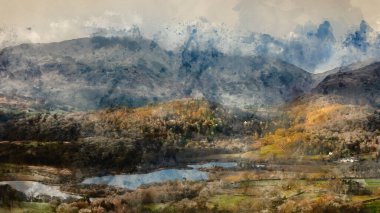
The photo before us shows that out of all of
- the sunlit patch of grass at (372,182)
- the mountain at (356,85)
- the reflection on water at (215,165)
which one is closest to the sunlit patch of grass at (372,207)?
the sunlit patch of grass at (372,182)

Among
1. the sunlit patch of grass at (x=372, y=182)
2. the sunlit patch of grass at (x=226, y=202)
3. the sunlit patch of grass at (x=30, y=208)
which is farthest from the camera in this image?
the sunlit patch of grass at (x=372, y=182)

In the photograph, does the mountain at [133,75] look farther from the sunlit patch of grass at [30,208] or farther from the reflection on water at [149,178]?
the sunlit patch of grass at [30,208]

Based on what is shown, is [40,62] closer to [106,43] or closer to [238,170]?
[106,43]

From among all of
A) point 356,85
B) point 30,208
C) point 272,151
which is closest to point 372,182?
point 272,151

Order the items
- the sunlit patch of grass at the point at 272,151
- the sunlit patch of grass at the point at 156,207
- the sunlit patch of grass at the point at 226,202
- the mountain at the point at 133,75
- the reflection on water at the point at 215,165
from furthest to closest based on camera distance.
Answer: the mountain at the point at 133,75 → the sunlit patch of grass at the point at 272,151 → the reflection on water at the point at 215,165 → the sunlit patch of grass at the point at 226,202 → the sunlit patch of grass at the point at 156,207

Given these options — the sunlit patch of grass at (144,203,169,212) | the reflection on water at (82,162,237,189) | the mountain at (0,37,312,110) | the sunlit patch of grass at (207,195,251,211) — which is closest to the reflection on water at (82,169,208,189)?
the reflection on water at (82,162,237,189)

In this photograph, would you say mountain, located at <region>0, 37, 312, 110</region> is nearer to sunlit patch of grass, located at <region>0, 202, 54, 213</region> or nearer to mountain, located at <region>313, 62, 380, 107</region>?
mountain, located at <region>313, 62, 380, 107</region>
